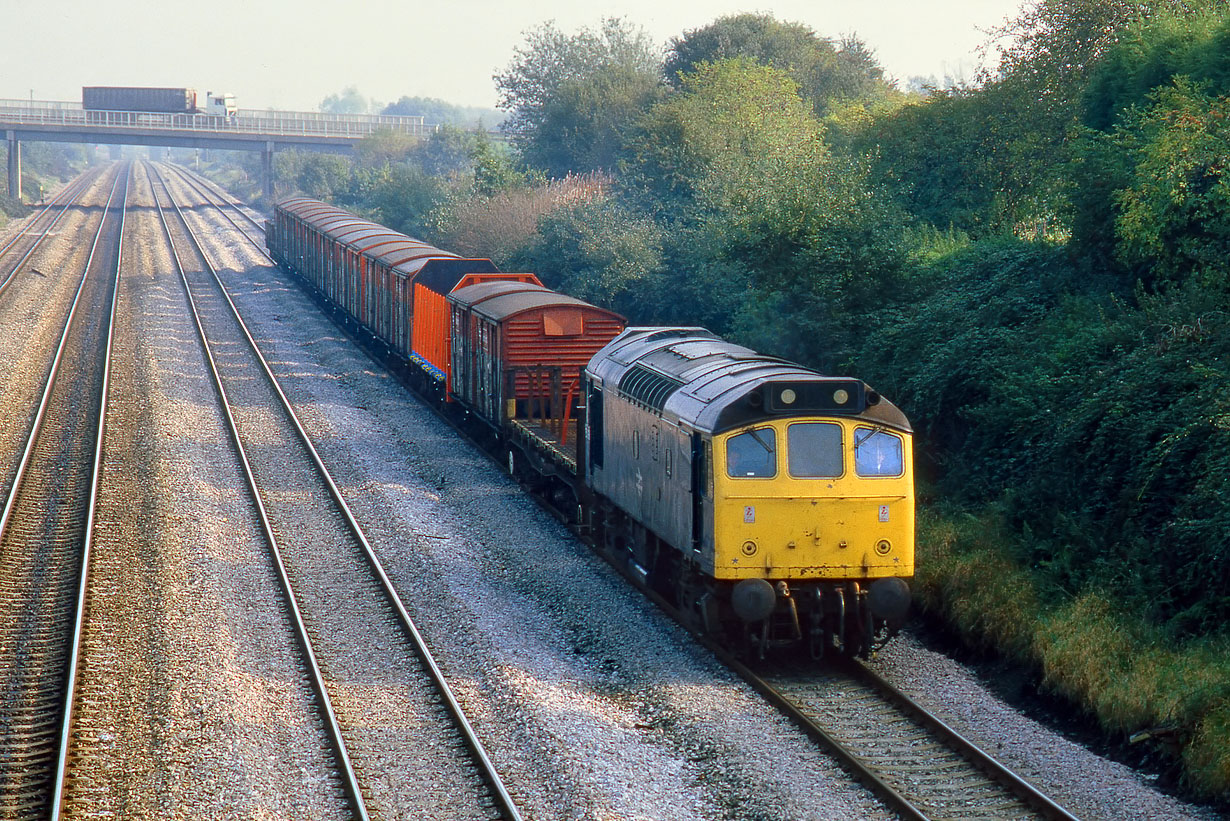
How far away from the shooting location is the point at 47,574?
16.3 meters

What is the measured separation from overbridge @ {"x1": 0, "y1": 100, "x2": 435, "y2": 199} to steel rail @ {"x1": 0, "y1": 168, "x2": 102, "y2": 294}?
4.71 meters

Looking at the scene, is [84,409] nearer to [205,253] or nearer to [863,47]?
[205,253]

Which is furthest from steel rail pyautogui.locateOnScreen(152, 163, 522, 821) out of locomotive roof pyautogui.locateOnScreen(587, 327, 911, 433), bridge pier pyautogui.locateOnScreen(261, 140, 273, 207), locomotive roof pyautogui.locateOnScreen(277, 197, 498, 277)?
bridge pier pyautogui.locateOnScreen(261, 140, 273, 207)

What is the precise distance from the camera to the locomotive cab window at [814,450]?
12867mm

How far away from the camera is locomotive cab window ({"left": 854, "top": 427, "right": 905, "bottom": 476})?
511 inches

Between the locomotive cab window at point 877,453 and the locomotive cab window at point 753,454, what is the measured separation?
87 centimetres

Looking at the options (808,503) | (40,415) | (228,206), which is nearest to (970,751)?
(808,503)

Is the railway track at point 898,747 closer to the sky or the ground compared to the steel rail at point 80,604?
closer to the ground

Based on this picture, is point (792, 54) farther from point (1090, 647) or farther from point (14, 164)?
point (14, 164)

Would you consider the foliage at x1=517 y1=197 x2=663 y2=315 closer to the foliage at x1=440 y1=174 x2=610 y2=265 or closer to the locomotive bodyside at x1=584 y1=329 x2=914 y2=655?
the foliage at x1=440 y1=174 x2=610 y2=265

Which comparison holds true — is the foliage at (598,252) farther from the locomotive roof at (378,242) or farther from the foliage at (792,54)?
the foliage at (792,54)

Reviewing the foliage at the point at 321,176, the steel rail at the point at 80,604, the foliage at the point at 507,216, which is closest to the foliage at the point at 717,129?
the foliage at the point at 507,216

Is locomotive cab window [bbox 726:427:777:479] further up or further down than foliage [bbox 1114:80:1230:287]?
further down

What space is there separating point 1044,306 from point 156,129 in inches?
3510
